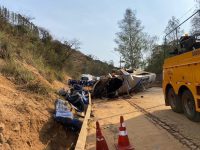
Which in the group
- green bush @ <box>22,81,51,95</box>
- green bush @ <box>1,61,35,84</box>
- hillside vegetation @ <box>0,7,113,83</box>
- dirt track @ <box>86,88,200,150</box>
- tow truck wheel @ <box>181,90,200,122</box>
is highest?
hillside vegetation @ <box>0,7,113,83</box>

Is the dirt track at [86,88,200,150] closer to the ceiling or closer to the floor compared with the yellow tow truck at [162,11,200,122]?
closer to the floor

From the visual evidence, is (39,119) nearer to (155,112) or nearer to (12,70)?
(12,70)

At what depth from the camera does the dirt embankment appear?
299 inches

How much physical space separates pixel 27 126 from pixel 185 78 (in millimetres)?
4935

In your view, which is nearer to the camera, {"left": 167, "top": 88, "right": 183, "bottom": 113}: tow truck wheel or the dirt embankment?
the dirt embankment

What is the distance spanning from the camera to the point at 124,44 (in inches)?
Result: 2079

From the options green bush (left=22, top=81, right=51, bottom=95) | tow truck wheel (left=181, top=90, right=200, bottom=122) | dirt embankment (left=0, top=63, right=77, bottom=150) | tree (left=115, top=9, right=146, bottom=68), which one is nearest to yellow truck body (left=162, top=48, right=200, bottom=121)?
tow truck wheel (left=181, top=90, right=200, bottom=122)

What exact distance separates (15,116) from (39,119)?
1167 millimetres

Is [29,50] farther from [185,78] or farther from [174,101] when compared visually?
[185,78]

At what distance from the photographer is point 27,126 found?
8.60 m

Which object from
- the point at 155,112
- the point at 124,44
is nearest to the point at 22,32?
the point at 155,112

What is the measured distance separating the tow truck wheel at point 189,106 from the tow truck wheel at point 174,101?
784mm

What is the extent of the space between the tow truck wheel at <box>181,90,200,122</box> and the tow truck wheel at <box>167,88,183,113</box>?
2.57 feet

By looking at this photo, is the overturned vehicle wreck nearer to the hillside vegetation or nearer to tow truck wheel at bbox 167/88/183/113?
the hillside vegetation
